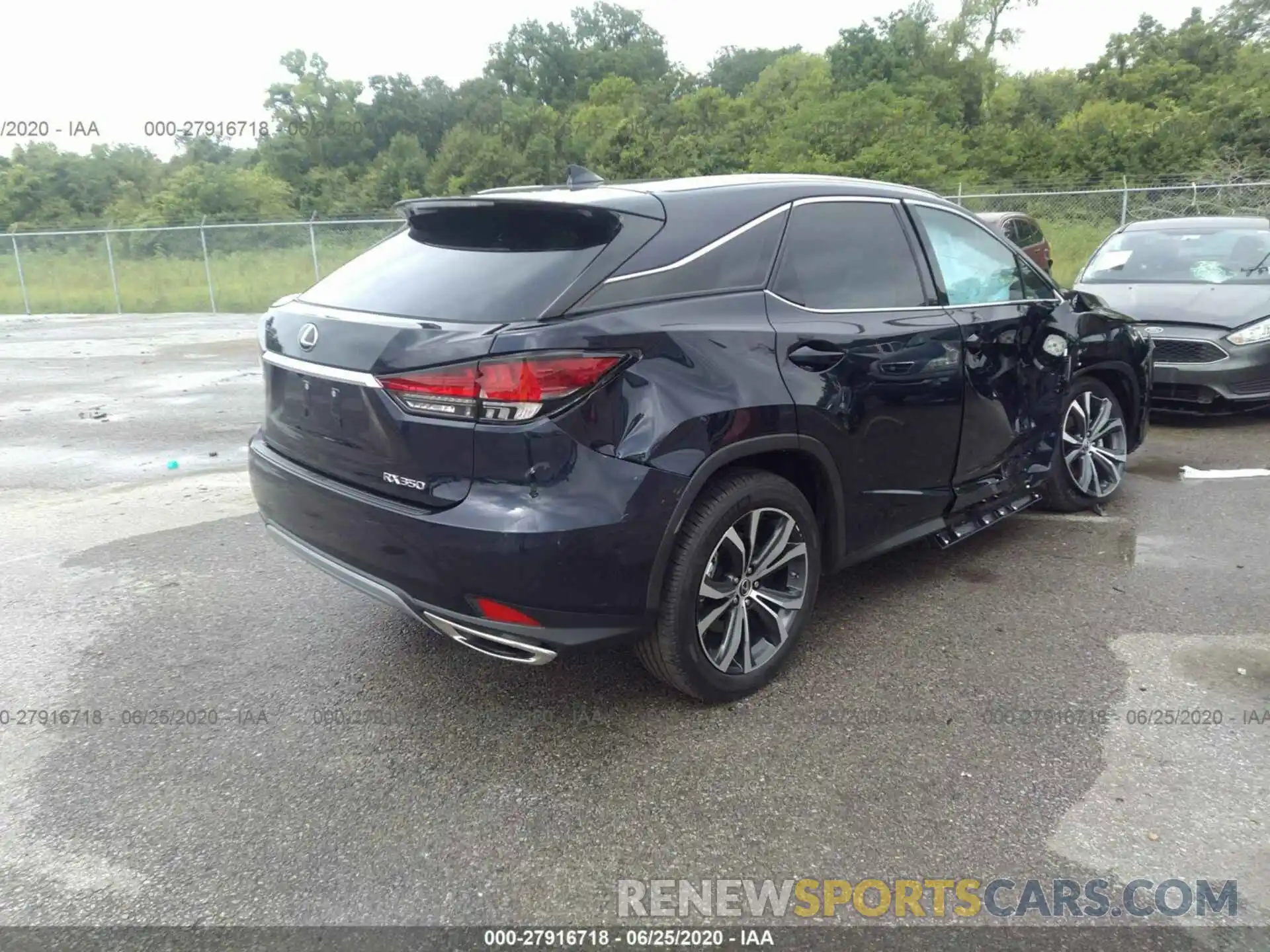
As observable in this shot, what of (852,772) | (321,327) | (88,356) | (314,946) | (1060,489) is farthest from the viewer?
(88,356)

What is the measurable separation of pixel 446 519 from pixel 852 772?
1.46m

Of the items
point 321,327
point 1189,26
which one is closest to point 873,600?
point 321,327

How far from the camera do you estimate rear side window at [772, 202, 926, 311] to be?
10.8ft

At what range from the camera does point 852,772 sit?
2809mm

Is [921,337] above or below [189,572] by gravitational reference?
above

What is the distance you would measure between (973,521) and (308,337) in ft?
9.63

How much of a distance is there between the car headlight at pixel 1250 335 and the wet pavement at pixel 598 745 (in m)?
2.56

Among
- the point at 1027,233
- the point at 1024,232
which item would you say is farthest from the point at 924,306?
the point at 1027,233

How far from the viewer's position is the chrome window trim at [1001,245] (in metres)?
4.03

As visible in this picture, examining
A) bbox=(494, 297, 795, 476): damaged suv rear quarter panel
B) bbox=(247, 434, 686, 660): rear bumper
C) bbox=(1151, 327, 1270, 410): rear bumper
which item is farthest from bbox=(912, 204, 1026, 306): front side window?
bbox=(1151, 327, 1270, 410): rear bumper

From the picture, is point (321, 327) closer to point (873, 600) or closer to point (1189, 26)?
point (873, 600)

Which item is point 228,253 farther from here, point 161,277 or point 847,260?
point 847,260

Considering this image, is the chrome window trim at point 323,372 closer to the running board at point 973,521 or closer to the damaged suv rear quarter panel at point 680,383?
the damaged suv rear quarter panel at point 680,383

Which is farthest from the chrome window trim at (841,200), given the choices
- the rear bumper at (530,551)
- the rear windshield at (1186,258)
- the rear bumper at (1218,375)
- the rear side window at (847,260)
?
the rear windshield at (1186,258)
